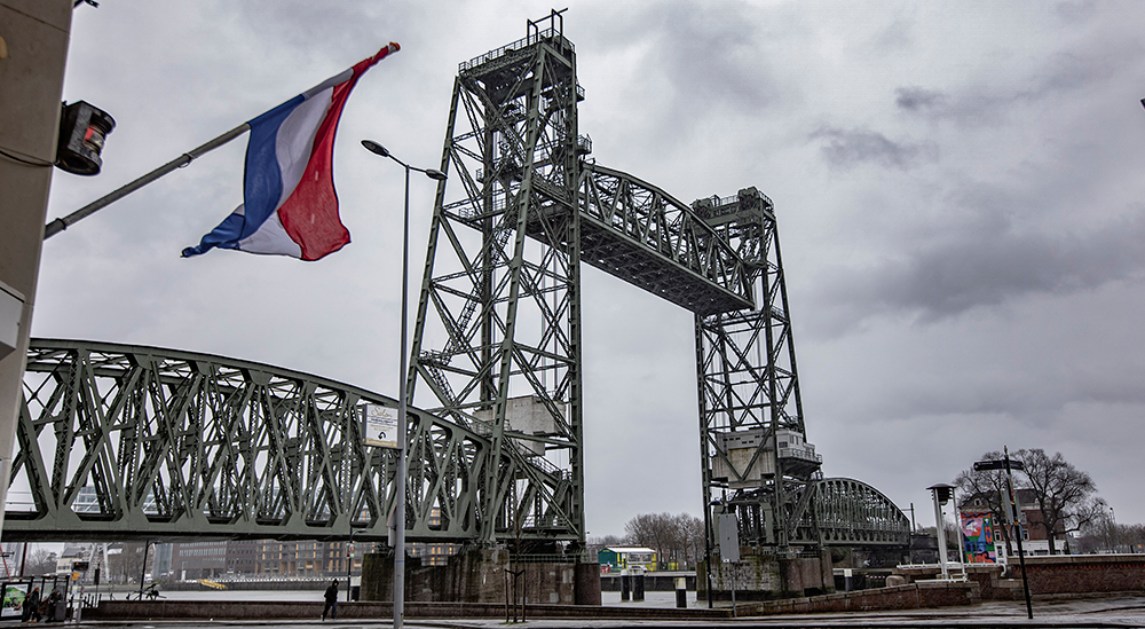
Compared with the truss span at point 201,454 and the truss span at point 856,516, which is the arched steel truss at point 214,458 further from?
the truss span at point 856,516

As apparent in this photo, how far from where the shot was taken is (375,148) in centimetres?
1991

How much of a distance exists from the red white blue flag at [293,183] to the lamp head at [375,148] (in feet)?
21.8

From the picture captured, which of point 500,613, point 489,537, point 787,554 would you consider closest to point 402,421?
point 500,613

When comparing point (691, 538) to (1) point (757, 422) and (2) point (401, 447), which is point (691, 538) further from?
(2) point (401, 447)

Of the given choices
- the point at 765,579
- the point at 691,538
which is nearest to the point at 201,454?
the point at 765,579

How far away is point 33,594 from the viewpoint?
31.0 m

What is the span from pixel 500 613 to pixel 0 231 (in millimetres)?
25863

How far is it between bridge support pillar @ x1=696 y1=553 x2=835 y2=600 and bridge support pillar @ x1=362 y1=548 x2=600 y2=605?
20.6 metres

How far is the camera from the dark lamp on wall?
29.0ft

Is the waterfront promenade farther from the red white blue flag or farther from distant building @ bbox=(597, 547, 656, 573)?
distant building @ bbox=(597, 547, 656, 573)

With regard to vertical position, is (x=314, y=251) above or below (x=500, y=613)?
above

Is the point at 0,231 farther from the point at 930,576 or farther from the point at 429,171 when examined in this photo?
the point at 930,576

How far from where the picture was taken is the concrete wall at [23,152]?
26.6 ft

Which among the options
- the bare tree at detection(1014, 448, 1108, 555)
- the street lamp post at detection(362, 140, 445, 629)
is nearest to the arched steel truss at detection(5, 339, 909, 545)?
the street lamp post at detection(362, 140, 445, 629)
